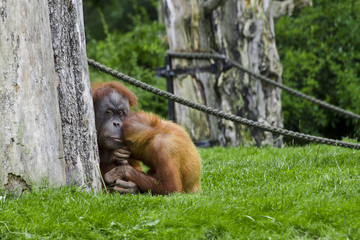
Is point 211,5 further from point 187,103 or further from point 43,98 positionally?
point 43,98

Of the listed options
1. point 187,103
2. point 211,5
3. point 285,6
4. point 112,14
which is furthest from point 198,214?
point 112,14

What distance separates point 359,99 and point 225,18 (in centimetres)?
347

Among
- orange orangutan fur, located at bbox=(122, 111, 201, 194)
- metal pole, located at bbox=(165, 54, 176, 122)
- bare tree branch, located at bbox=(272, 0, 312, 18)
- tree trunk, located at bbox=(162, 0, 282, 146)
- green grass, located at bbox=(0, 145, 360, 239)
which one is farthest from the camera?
bare tree branch, located at bbox=(272, 0, 312, 18)

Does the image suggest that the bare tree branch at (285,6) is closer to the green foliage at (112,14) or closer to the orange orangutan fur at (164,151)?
the orange orangutan fur at (164,151)

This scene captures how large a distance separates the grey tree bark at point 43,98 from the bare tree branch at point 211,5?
3415mm

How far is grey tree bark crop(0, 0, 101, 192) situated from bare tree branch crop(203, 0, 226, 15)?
11.2 feet

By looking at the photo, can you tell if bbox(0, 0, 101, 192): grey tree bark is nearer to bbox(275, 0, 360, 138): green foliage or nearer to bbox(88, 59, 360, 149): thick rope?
bbox(88, 59, 360, 149): thick rope

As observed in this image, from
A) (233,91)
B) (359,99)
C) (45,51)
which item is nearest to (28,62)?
(45,51)

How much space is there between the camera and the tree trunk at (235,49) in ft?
23.6

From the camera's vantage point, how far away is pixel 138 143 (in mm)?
4137

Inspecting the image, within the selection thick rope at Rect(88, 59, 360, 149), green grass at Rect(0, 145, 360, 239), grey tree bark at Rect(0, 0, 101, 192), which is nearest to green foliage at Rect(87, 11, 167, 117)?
thick rope at Rect(88, 59, 360, 149)

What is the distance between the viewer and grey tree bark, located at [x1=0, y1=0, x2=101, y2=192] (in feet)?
10.8

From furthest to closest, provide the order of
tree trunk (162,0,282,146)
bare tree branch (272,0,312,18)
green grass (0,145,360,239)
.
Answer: bare tree branch (272,0,312,18) → tree trunk (162,0,282,146) → green grass (0,145,360,239)

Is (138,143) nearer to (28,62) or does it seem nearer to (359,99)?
(28,62)
